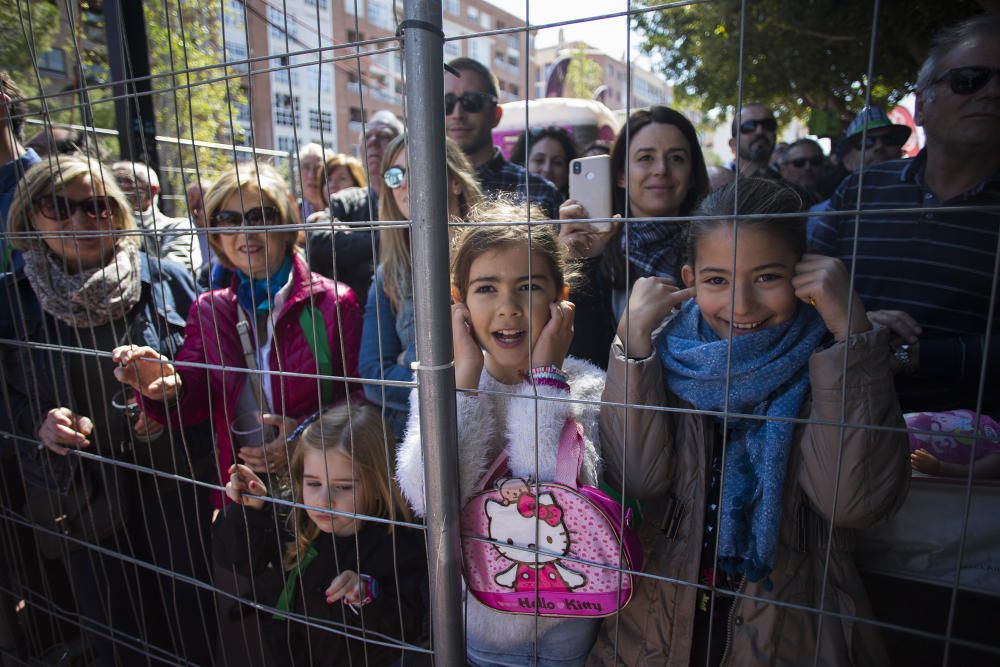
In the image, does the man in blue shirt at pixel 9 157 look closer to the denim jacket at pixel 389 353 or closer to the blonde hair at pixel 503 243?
the denim jacket at pixel 389 353

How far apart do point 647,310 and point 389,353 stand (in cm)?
107

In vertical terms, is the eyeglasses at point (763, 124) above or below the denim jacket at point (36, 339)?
above

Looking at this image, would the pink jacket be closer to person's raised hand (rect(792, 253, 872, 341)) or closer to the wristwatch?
person's raised hand (rect(792, 253, 872, 341))

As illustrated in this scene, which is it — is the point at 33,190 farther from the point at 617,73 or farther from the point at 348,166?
the point at 617,73

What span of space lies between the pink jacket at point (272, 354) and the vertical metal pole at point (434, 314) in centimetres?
84

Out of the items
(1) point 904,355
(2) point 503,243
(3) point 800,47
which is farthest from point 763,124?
(3) point 800,47

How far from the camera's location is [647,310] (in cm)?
121

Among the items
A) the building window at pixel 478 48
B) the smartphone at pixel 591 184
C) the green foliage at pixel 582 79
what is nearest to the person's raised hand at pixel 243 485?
the smartphone at pixel 591 184

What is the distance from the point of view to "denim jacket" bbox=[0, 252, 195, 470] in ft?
6.55

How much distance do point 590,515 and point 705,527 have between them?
12.4 inches

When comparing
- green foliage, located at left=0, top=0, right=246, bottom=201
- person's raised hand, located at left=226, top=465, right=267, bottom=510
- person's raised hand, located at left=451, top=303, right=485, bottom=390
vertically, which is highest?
green foliage, located at left=0, top=0, right=246, bottom=201

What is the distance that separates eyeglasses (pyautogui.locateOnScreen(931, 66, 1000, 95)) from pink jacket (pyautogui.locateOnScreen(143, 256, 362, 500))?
6.19 ft

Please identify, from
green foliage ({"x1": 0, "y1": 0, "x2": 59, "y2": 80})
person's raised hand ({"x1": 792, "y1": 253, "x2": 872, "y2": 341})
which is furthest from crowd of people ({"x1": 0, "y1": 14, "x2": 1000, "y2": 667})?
green foliage ({"x1": 0, "y1": 0, "x2": 59, "y2": 80})

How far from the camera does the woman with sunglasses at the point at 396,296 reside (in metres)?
1.96
